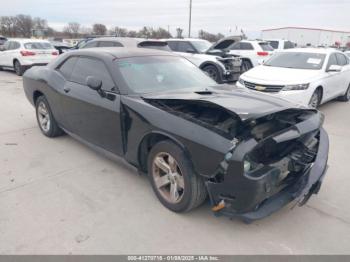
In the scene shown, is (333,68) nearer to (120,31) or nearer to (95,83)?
(95,83)

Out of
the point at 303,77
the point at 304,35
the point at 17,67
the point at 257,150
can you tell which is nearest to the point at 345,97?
the point at 303,77

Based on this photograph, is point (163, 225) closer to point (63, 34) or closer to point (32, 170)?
point (32, 170)

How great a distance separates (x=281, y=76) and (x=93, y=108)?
4.71m

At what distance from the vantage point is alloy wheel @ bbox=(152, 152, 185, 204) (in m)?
2.86

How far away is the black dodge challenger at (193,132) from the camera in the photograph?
246cm

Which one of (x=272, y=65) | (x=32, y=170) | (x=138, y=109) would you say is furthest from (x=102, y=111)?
(x=272, y=65)

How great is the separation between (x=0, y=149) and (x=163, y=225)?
10.7 feet

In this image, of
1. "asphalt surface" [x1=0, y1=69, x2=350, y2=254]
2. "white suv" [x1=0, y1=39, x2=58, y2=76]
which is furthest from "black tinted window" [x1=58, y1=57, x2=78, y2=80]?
"white suv" [x1=0, y1=39, x2=58, y2=76]

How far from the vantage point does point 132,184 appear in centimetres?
356

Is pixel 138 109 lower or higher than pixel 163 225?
higher

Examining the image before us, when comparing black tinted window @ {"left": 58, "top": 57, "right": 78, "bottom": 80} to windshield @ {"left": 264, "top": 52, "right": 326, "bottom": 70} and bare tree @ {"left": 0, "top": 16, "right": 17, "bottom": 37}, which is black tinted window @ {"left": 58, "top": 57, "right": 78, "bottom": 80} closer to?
windshield @ {"left": 264, "top": 52, "right": 326, "bottom": 70}

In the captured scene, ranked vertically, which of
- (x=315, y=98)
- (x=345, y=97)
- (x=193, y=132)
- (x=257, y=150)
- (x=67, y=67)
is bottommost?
(x=345, y=97)

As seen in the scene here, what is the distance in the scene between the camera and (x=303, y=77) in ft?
21.5

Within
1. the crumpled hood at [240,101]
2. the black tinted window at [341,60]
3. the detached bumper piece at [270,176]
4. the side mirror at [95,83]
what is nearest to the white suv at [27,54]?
the side mirror at [95,83]
